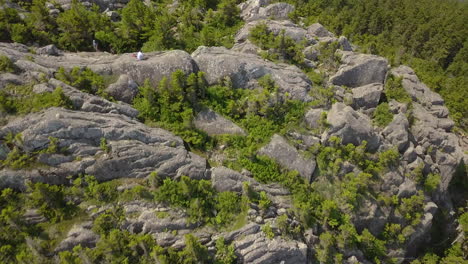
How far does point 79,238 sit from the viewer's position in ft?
59.9

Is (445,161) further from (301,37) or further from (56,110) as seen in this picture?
(56,110)

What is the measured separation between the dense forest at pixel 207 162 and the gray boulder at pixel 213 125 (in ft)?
2.20

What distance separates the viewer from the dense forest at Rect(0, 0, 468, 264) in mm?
18578

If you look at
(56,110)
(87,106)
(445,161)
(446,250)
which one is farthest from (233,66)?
(446,250)

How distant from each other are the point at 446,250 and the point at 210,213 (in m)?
27.0

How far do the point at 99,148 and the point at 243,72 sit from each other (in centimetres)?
1684

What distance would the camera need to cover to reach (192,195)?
2097 centimetres

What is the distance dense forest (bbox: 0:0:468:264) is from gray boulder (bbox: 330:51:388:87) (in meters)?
1.62

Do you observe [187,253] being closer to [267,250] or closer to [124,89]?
[267,250]

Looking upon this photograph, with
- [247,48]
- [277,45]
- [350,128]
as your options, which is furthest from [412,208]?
[247,48]

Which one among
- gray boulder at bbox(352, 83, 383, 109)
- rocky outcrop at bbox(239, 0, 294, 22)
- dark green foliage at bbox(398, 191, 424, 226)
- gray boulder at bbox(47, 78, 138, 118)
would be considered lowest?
dark green foliage at bbox(398, 191, 424, 226)

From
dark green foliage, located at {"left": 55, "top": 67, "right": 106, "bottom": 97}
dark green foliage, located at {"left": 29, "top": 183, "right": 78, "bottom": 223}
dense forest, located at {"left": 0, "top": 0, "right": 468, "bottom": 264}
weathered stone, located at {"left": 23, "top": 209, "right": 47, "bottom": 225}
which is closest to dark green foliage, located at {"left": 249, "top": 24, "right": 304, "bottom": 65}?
dense forest, located at {"left": 0, "top": 0, "right": 468, "bottom": 264}

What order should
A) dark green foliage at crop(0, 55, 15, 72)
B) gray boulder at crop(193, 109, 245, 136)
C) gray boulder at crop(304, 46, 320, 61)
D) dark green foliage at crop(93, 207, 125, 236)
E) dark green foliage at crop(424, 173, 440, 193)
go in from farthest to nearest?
gray boulder at crop(304, 46, 320, 61) → dark green foliage at crop(424, 173, 440, 193) → gray boulder at crop(193, 109, 245, 136) → dark green foliage at crop(0, 55, 15, 72) → dark green foliage at crop(93, 207, 125, 236)

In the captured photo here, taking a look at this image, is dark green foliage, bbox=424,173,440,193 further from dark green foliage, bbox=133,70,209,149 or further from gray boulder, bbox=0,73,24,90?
gray boulder, bbox=0,73,24,90
